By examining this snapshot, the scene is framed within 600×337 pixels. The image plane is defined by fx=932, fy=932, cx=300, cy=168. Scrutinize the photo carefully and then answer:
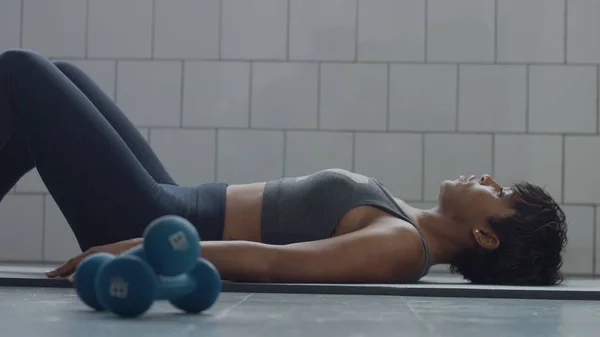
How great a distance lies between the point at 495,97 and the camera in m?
2.82

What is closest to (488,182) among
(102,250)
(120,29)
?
(102,250)

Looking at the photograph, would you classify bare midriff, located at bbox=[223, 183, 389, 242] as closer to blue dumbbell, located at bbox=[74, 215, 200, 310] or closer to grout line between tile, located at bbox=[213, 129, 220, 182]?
blue dumbbell, located at bbox=[74, 215, 200, 310]

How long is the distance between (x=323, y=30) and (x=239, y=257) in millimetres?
1300

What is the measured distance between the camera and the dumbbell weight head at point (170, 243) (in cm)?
108

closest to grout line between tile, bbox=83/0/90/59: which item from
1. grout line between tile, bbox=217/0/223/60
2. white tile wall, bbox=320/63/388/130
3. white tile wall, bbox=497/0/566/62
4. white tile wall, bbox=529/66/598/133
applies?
grout line between tile, bbox=217/0/223/60

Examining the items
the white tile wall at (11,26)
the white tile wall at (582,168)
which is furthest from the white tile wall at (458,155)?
the white tile wall at (11,26)

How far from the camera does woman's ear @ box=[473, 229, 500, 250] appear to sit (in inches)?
76.3

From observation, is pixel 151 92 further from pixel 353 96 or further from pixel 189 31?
pixel 353 96

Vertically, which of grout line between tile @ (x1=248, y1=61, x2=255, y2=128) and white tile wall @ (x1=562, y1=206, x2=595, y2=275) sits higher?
grout line between tile @ (x1=248, y1=61, x2=255, y2=128)

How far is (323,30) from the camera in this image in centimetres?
286

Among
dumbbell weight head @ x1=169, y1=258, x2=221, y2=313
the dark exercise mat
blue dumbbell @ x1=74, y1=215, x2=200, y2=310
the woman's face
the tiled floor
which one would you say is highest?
the woman's face

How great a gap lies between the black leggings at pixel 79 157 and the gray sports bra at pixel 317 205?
0.37ft

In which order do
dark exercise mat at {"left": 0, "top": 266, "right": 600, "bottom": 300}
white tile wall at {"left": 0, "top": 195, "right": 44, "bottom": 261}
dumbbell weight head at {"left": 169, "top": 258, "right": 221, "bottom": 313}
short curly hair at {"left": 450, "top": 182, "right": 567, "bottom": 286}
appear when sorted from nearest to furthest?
1. dumbbell weight head at {"left": 169, "top": 258, "right": 221, "bottom": 313}
2. dark exercise mat at {"left": 0, "top": 266, "right": 600, "bottom": 300}
3. short curly hair at {"left": 450, "top": 182, "right": 567, "bottom": 286}
4. white tile wall at {"left": 0, "top": 195, "right": 44, "bottom": 261}

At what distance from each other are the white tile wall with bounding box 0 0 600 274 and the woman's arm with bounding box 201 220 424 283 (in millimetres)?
1024
